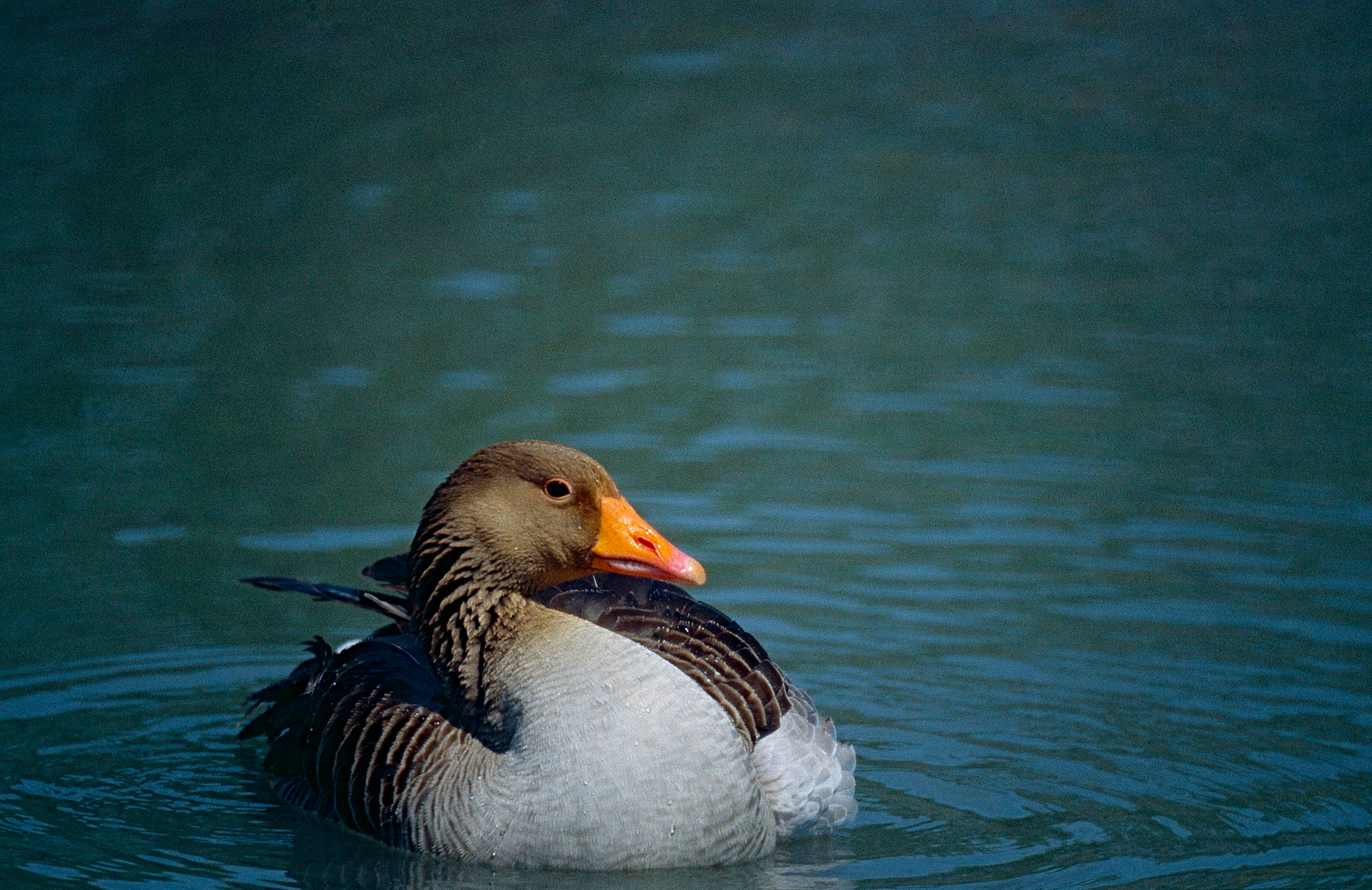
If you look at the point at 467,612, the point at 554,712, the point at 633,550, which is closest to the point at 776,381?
the point at 633,550

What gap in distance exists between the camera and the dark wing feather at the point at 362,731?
6492 mm

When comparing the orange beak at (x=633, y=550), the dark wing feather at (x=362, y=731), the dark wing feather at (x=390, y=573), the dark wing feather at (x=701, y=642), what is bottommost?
the dark wing feather at (x=362, y=731)

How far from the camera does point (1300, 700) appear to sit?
787cm

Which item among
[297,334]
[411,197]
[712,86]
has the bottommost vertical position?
[297,334]

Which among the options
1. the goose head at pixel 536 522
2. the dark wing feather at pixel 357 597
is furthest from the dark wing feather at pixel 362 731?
the goose head at pixel 536 522

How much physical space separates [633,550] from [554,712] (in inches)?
26.9

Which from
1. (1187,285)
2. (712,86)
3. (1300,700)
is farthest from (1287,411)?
(712,86)

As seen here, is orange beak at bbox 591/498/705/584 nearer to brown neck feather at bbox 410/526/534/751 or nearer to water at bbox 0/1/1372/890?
brown neck feather at bbox 410/526/534/751

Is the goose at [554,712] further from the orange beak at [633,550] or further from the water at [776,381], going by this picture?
the water at [776,381]

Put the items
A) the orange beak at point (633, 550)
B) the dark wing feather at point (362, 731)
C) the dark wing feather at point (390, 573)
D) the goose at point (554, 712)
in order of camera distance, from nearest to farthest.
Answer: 1. the goose at point (554, 712)
2. the orange beak at point (633, 550)
3. the dark wing feather at point (362, 731)
4. the dark wing feather at point (390, 573)

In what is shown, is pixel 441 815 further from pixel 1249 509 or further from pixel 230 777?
pixel 1249 509

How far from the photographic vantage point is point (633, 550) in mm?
6402

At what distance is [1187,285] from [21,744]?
1033 centimetres

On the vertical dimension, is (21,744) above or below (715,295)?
below
